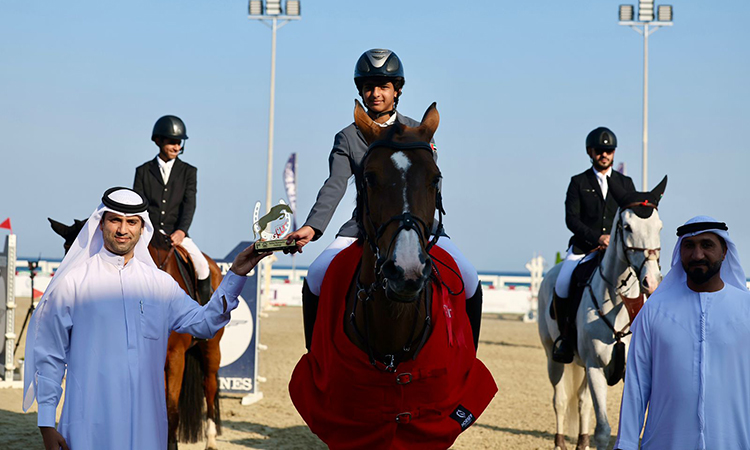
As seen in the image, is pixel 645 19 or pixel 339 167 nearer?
pixel 339 167

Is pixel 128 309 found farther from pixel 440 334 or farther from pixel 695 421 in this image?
pixel 695 421

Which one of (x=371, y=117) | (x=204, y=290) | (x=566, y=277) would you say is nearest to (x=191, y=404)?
(x=204, y=290)

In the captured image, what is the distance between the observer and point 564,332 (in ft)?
27.9

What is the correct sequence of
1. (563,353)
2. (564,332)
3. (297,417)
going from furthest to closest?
1. (297,417)
2. (564,332)
3. (563,353)

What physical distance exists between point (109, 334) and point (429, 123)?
192 centimetres

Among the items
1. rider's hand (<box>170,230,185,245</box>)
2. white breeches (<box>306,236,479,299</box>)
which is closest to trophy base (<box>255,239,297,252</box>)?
white breeches (<box>306,236,479,299</box>)

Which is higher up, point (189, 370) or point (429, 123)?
point (429, 123)

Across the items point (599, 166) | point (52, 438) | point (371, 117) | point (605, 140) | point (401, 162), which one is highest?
point (605, 140)

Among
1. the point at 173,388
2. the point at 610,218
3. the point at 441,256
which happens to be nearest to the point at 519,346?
the point at 610,218

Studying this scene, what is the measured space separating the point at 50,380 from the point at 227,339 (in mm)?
7417

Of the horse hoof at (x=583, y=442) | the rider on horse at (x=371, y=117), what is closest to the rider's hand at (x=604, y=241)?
the horse hoof at (x=583, y=442)

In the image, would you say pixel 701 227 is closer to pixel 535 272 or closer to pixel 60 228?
pixel 60 228

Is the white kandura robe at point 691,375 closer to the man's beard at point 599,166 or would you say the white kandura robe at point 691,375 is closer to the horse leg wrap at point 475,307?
the horse leg wrap at point 475,307

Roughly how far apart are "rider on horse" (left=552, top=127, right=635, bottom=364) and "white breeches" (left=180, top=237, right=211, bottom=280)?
148 inches
